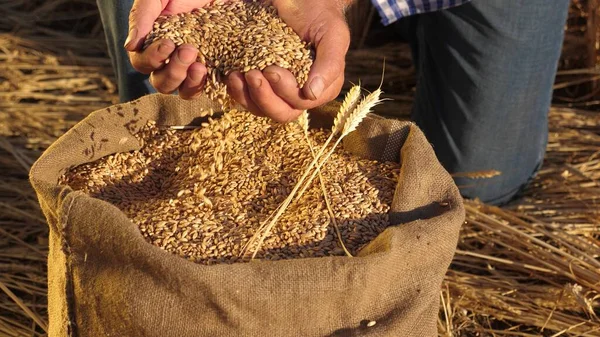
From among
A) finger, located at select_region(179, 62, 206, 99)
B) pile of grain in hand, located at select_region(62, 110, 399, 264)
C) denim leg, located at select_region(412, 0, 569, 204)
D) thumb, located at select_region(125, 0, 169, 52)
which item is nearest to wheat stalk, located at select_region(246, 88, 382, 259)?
pile of grain in hand, located at select_region(62, 110, 399, 264)

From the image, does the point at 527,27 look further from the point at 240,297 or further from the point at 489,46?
the point at 240,297

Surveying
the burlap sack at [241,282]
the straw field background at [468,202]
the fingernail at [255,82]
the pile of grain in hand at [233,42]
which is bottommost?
the straw field background at [468,202]

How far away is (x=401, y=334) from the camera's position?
1195 mm

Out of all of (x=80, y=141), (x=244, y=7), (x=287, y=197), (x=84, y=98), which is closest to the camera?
(x=287, y=197)

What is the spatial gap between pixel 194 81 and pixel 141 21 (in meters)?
0.20

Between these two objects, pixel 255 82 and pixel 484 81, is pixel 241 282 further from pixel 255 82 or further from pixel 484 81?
pixel 484 81

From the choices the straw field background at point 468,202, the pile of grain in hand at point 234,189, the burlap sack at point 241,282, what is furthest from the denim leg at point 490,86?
the burlap sack at point 241,282

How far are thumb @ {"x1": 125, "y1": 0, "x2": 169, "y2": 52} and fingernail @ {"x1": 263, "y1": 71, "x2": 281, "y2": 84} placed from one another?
0.98 feet

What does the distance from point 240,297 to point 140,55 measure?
0.61 m

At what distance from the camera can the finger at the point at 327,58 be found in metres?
1.39

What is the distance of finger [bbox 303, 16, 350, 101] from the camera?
54.7 inches

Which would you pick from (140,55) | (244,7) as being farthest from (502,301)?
(140,55)

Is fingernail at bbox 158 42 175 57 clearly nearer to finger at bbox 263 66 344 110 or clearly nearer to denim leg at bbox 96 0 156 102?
finger at bbox 263 66 344 110

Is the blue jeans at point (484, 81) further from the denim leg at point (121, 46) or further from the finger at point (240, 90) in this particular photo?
the finger at point (240, 90)
